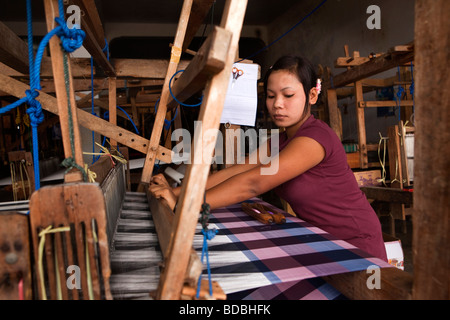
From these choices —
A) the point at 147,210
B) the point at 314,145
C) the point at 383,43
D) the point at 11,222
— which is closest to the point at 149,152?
the point at 147,210

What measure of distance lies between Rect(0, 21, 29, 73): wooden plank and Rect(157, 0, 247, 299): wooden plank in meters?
1.13

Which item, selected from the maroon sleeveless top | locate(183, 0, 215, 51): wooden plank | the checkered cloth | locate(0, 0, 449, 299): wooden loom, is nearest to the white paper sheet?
locate(183, 0, 215, 51): wooden plank

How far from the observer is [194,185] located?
83 cm

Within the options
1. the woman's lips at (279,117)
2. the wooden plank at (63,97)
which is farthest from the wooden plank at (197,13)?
the wooden plank at (63,97)

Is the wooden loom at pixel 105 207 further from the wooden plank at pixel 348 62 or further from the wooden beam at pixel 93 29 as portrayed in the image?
the wooden plank at pixel 348 62

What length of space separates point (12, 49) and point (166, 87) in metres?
0.96

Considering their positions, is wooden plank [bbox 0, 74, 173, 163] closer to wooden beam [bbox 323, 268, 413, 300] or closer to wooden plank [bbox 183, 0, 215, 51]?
wooden plank [bbox 183, 0, 215, 51]

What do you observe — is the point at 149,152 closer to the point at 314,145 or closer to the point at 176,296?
the point at 314,145

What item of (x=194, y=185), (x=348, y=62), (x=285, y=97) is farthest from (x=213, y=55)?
(x=348, y=62)

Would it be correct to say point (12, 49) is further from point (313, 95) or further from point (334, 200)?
point (334, 200)

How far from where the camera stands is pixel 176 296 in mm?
829

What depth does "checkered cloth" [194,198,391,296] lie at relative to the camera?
0.96 metres
